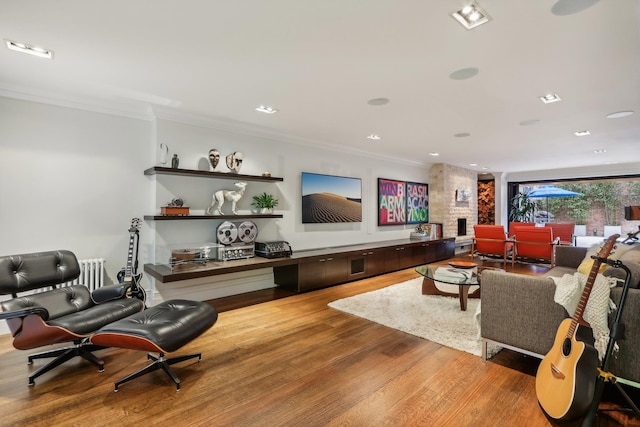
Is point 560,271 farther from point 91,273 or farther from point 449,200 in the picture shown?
point 91,273

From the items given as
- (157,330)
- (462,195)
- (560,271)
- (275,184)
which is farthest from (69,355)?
(462,195)

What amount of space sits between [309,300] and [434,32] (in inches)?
131

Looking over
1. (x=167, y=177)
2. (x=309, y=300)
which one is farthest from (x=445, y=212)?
(x=167, y=177)

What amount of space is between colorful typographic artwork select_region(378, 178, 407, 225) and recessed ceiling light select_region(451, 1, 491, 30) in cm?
468

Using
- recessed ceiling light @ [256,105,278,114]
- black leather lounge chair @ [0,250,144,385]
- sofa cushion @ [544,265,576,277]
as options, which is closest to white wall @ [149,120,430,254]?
recessed ceiling light @ [256,105,278,114]

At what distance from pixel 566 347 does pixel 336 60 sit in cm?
249

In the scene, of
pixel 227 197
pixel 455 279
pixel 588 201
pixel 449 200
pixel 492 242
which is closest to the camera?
pixel 455 279

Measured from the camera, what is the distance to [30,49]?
7.91ft

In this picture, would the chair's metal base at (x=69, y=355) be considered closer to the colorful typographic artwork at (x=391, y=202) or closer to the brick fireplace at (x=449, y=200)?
the colorful typographic artwork at (x=391, y=202)

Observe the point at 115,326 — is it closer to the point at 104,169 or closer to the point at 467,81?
the point at 104,169

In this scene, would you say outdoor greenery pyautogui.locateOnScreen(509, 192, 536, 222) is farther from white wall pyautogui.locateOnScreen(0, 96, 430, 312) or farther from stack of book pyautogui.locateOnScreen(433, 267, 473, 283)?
white wall pyautogui.locateOnScreen(0, 96, 430, 312)

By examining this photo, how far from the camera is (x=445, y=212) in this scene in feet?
26.0

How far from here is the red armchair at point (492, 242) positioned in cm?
690

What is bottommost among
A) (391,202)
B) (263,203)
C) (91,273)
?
(91,273)
